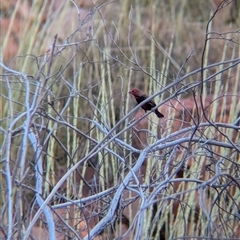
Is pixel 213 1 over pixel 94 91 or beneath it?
over

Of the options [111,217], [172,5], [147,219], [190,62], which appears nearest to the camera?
[111,217]

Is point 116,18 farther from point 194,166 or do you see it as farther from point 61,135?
point 194,166

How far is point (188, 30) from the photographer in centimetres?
533

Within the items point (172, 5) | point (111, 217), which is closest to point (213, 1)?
point (172, 5)

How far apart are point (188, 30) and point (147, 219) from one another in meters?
2.59

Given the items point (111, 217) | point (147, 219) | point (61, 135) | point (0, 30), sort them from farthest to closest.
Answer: point (0, 30)
point (61, 135)
point (147, 219)
point (111, 217)

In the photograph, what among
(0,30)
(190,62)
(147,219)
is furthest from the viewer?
(190,62)

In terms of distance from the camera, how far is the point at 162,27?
5273mm

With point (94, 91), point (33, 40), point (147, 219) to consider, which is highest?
point (33, 40)

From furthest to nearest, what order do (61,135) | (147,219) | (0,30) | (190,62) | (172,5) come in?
(172,5) < (190,62) < (0,30) < (61,135) < (147,219)

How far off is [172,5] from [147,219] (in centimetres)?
271

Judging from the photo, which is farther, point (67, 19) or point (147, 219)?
point (67, 19)

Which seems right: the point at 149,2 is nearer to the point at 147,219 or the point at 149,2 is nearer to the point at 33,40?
the point at 33,40

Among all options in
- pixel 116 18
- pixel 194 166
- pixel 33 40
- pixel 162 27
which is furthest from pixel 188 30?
pixel 194 166
